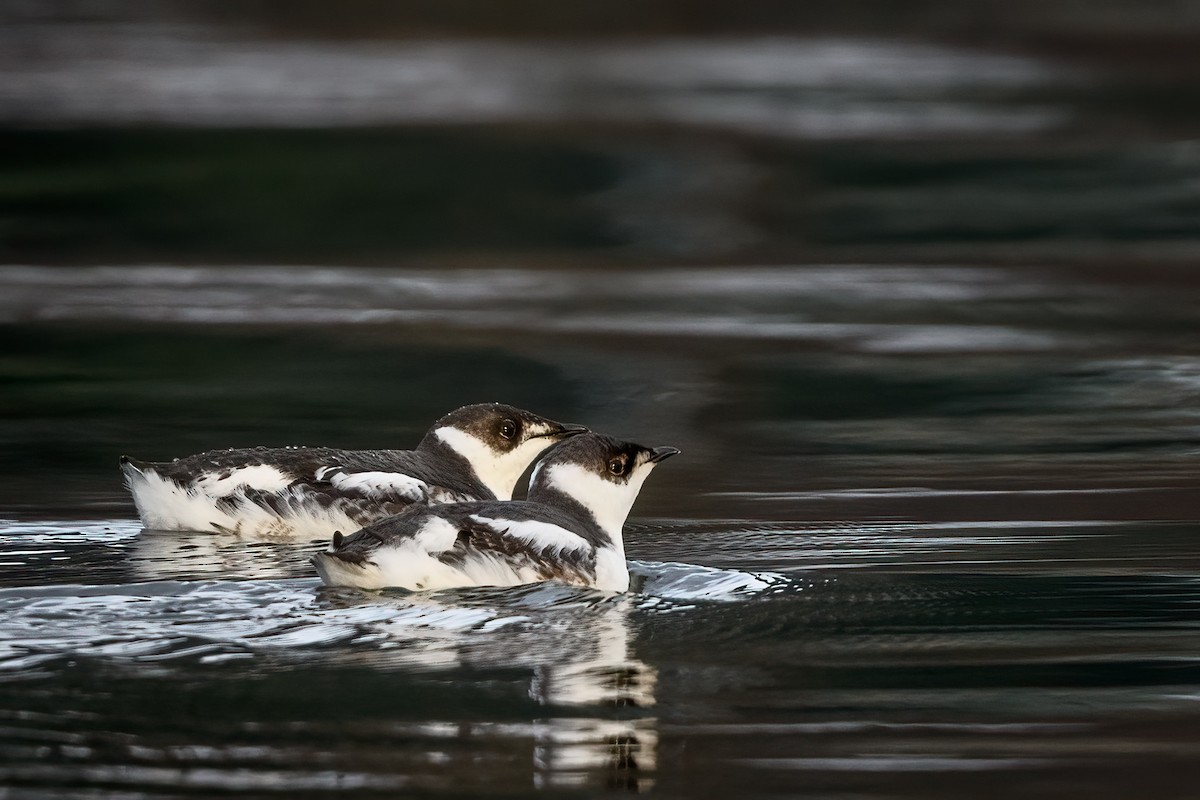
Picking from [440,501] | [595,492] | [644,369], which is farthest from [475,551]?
[644,369]

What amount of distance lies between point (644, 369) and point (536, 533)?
7.52 metres

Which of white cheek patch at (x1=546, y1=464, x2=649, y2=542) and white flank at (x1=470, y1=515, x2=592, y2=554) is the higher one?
white cheek patch at (x1=546, y1=464, x2=649, y2=542)

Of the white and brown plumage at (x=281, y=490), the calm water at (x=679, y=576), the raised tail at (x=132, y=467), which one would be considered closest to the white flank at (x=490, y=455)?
the white and brown plumage at (x=281, y=490)

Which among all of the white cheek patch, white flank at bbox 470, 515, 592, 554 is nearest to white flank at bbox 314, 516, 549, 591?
white flank at bbox 470, 515, 592, 554

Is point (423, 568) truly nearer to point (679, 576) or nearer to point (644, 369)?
point (679, 576)

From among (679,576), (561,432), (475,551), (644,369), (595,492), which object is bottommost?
(679,576)

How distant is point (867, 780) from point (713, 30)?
88.4 ft

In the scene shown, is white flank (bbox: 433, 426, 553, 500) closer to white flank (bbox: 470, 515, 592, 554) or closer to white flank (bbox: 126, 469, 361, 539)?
white flank (bbox: 126, 469, 361, 539)

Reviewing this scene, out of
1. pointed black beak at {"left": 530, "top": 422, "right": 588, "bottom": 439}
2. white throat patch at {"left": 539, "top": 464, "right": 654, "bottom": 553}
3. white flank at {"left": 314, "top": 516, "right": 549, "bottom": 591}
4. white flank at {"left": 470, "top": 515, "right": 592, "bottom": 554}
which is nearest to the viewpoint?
white flank at {"left": 314, "top": 516, "right": 549, "bottom": 591}

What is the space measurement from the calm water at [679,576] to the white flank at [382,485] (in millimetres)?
378

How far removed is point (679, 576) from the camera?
891cm

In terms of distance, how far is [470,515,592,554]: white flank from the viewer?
834 cm

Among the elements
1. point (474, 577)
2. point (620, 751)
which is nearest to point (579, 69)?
point (474, 577)

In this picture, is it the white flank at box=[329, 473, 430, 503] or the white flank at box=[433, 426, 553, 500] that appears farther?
the white flank at box=[433, 426, 553, 500]
